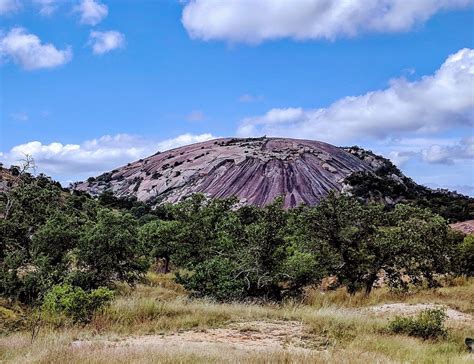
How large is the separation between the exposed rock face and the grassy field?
4028 cm

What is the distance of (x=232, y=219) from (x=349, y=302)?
15.0ft

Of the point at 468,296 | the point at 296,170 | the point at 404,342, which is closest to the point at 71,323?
the point at 404,342

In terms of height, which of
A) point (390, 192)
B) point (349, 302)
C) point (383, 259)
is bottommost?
point (349, 302)

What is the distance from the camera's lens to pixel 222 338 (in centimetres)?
840

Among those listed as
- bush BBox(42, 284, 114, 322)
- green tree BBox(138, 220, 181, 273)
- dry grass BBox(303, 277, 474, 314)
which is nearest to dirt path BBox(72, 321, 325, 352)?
bush BBox(42, 284, 114, 322)

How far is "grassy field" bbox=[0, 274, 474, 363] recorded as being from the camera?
19.1ft

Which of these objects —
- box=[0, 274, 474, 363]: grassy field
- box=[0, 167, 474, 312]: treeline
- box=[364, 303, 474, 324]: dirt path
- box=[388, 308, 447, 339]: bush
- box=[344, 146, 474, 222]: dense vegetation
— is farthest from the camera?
box=[344, 146, 474, 222]: dense vegetation

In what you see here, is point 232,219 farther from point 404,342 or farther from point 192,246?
point 404,342

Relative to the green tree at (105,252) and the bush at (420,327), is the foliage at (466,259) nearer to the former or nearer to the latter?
the bush at (420,327)

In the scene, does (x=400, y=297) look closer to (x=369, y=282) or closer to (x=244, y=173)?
(x=369, y=282)

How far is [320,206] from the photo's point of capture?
54.1 ft

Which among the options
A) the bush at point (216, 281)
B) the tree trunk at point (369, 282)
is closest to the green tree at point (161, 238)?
the bush at point (216, 281)

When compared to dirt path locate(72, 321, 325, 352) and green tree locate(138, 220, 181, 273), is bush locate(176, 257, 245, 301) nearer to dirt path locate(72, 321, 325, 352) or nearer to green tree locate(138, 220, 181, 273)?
green tree locate(138, 220, 181, 273)

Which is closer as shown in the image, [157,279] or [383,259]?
[383,259]
